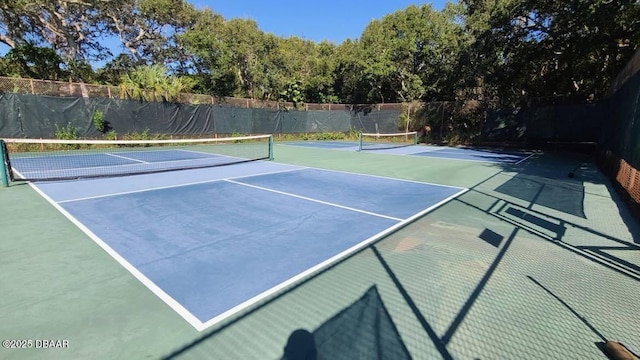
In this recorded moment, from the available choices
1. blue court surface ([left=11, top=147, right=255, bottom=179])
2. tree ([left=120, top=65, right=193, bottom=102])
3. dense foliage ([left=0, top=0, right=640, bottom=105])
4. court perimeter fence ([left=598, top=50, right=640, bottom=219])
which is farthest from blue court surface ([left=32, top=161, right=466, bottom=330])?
dense foliage ([left=0, top=0, right=640, bottom=105])

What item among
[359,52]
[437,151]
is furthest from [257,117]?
[437,151]

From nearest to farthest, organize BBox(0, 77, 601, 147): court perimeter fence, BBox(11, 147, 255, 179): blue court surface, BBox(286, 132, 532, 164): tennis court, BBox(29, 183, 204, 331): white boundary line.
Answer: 1. BBox(29, 183, 204, 331): white boundary line
2. BBox(11, 147, 255, 179): blue court surface
3. BBox(0, 77, 601, 147): court perimeter fence
4. BBox(286, 132, 532, 164): tennis court

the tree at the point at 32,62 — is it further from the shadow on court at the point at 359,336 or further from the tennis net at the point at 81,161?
the shadow on court at the point at 359,336

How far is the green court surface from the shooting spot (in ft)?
7.46

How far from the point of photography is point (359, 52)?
24.8 m

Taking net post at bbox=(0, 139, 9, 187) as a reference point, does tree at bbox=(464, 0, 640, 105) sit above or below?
above

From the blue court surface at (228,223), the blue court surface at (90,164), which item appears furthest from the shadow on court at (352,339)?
the blue court surface at (90,164)

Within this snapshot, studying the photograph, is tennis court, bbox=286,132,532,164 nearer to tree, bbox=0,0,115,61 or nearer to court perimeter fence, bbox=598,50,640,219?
court perimeter fence, bbox=598,50,640,219

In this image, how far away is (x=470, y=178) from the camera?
8758mm

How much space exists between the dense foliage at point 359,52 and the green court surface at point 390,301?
12.9m

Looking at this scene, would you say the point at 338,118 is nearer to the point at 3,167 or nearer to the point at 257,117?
the point at 257,117

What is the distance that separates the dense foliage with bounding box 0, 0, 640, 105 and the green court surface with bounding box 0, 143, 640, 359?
42.3ft

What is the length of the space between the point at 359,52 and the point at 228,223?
2286 centimetres

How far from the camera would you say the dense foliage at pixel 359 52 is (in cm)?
1603
